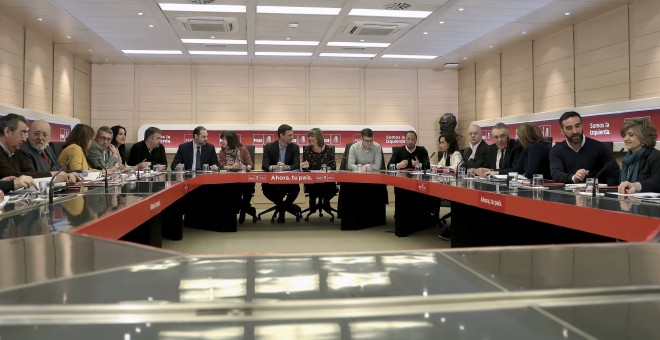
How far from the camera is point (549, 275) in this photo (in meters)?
0.89

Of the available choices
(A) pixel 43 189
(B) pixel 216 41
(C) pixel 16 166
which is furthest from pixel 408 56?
(A) pixel 43 189

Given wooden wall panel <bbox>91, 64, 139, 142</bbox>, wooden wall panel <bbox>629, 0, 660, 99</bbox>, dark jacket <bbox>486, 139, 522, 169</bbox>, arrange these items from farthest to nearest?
1. wooden wall panel <bbox>91, 64, 139, 142</bbox>
2. wooden wall panel <bbox>629, 0, 660, 99</bbox>
3. dark jacket <bbox>486, 139, 522, 169</bbox>

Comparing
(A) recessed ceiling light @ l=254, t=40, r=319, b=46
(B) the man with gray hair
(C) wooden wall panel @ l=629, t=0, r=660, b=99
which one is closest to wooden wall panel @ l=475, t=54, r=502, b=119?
(C) wooden wall panel @ l=629, t=0, r=660, b=99

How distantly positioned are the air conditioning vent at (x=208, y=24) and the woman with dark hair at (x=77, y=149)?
93.6 inches

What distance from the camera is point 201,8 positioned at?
591cm

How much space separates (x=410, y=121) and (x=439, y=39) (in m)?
2.76

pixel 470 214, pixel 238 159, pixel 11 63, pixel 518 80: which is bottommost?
pixel 470 214

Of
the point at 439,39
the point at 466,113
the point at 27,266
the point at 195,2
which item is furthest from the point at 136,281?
the point at 466,113

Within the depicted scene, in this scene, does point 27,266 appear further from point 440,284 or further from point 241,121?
point 241,121

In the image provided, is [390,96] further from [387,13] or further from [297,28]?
[387,13]

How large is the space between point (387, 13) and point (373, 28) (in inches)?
24.8

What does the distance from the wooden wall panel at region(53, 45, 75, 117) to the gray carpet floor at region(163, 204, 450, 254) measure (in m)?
3.79

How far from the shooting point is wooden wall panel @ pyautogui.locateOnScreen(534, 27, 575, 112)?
6.78 metres

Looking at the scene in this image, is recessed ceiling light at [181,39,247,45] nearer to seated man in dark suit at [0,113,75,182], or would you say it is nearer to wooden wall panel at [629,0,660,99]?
seated man in dark suit at [0,113,75,182]
